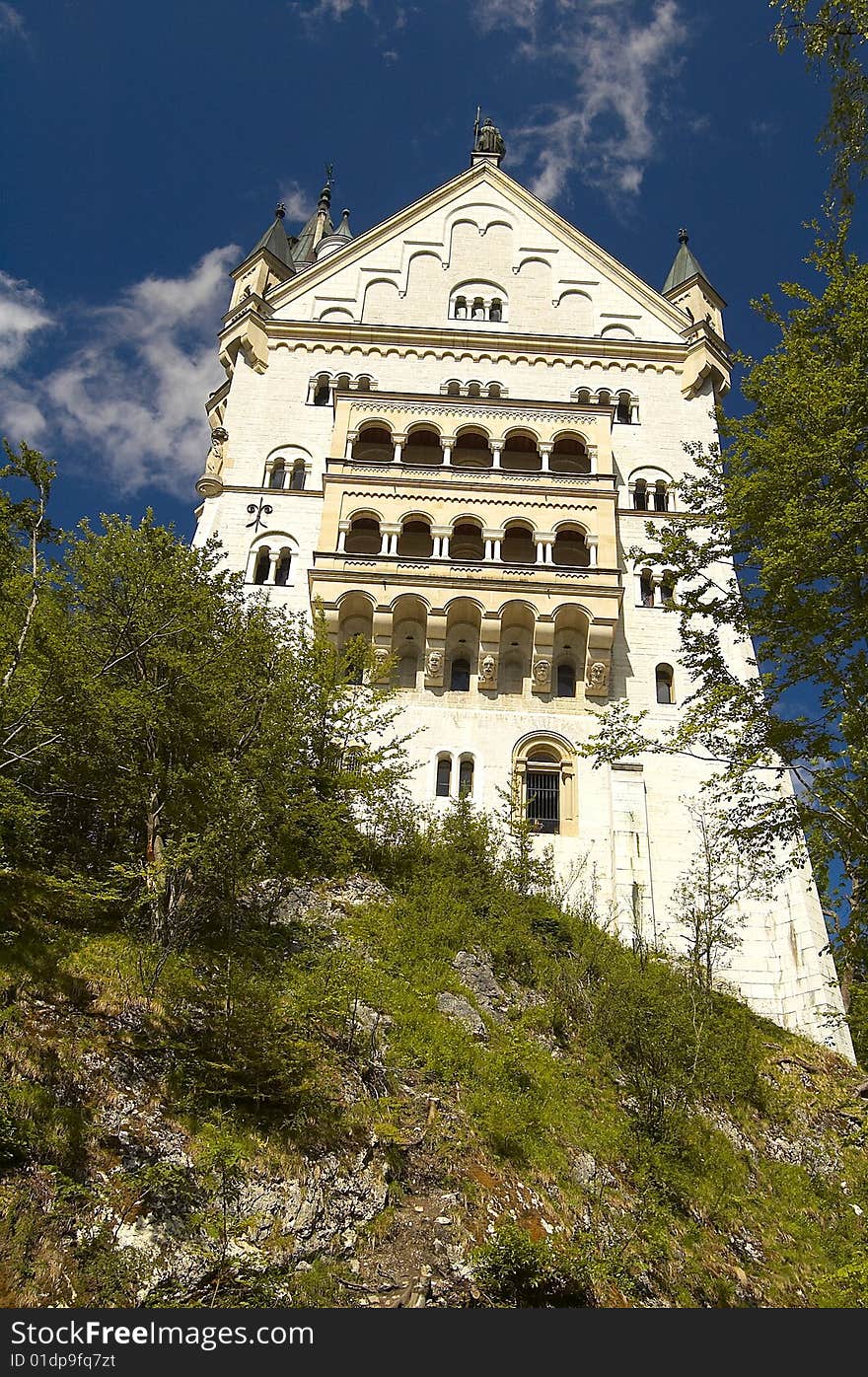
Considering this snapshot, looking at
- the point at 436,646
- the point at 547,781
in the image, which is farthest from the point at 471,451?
the point at 547,781

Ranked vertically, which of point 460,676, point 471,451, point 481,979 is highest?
point 471,451

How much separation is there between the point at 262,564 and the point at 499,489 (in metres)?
6.96

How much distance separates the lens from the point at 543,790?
25859 millimetres

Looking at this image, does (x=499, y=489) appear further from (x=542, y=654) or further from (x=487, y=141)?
(x=487, y=141)

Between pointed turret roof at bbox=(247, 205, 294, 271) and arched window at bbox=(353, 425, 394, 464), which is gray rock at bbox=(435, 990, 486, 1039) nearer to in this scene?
arched window at bbox=(353, 425, 394, 464)

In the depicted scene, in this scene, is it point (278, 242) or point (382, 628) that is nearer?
point (382, 628)

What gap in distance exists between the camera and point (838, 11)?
34.6 feet

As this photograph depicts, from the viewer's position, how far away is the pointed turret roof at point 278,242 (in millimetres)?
36875

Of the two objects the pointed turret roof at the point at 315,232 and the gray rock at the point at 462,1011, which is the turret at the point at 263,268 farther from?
the gray rock at the point at 462,1011

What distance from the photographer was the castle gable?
3447 centimetres

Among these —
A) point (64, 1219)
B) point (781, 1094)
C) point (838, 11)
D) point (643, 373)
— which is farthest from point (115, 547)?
point (643, 373)

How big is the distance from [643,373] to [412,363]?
7.39 metres

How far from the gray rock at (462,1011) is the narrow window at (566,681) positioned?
435 inches

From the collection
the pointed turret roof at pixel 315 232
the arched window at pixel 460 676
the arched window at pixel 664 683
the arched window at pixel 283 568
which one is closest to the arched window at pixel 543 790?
the arched window at pixel 460 676
